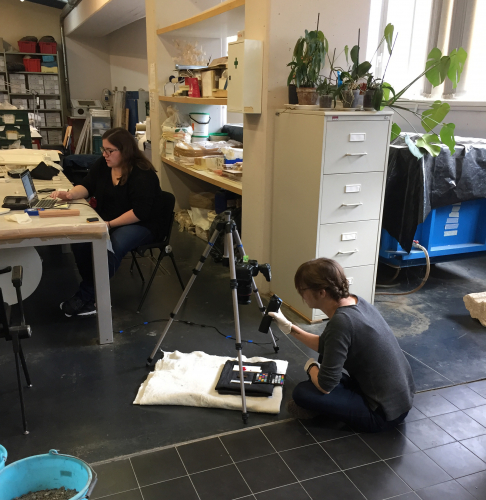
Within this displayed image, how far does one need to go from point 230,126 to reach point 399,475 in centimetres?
440

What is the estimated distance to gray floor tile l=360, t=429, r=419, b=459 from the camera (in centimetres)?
197

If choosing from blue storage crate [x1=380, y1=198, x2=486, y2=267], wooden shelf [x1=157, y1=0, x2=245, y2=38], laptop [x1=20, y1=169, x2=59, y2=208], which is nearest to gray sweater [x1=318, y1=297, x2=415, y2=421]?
blue storage crate [x1=380, y1=198, x2=486, y2=267]

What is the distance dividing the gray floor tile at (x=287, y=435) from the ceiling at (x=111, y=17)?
603cm

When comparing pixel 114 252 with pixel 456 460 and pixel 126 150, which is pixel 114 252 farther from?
pixel 456 460

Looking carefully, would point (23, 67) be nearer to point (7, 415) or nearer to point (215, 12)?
point (215, 12)

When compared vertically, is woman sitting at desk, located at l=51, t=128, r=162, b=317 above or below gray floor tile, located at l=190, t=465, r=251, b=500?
above

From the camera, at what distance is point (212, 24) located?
4.67 metres

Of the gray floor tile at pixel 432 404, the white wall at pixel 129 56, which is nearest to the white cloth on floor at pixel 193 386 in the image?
the gray floor tile at pixel 432 404

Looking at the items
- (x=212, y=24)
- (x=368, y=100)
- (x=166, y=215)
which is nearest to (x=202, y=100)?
(x=212, y=24)

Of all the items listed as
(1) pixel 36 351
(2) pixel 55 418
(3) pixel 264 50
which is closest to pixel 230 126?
(3) pixel 264 50

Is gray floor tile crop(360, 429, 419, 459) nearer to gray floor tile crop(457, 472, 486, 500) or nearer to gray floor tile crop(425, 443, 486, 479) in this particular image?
gray floor tile crop(425, 443, 486, 479)

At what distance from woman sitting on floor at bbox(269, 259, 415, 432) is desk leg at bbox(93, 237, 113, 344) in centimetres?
111

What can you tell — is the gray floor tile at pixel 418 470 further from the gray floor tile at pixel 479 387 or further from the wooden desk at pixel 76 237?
the wooden desk at pixel 76 237

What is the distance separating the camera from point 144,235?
3.25 metres
